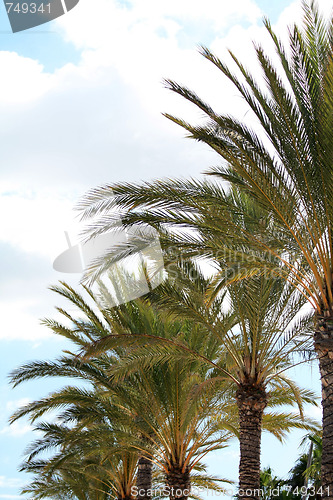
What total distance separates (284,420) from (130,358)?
576 centimetres

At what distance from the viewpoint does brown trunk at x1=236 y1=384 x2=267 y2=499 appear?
10422 millimetres

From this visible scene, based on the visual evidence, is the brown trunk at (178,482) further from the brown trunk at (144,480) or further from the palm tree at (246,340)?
the palm tree at (246,340)

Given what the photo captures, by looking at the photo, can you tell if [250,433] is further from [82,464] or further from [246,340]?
[82,464]

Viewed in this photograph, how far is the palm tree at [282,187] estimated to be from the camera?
7875 mm

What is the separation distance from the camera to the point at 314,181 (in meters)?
8.10

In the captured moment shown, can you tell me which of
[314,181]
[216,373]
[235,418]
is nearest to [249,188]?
[314,181]

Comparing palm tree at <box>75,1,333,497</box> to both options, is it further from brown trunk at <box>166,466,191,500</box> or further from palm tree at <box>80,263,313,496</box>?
brown trunk at <box>166,466,191,500</box>

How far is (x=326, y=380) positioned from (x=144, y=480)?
8415 mm

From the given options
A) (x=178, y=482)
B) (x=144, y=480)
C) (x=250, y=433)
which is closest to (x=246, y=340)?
(x=250, y=433)

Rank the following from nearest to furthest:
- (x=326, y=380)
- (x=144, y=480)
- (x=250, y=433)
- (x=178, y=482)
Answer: (x=326, y=380) < (x=250, y=433) < (x=178, y=482) < (x=144, y=480)

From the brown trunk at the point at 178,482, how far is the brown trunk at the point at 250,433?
2.96 m

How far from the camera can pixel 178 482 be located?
43.4 ft

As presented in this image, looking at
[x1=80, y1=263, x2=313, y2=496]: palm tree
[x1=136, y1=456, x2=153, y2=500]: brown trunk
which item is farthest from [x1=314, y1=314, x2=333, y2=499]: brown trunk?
[x1=136, y1=456, x2=153, y2=500]: brown trunk

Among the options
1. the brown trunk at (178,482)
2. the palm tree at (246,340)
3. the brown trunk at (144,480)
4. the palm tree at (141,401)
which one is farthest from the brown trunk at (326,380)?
the brown trunk at (144,480)
